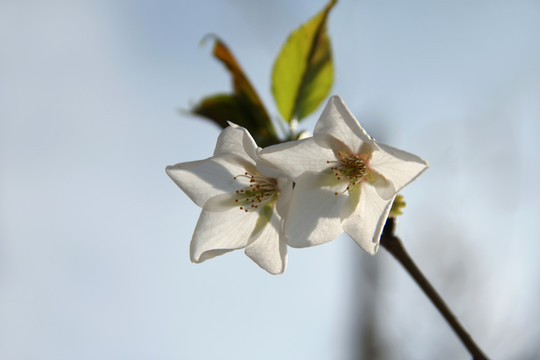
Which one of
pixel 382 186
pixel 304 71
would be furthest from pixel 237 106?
pixel 382 186

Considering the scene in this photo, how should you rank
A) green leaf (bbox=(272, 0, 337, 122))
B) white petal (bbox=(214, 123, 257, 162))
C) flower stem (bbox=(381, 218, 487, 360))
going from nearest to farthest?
flower stem (bbox=(381, 218, 487, 360))
white petal (bbox=(214, 123, 257, 162))
green leaf (bbox=(272, 0, 337, 122))

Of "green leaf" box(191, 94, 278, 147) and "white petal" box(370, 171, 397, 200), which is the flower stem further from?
"green leaf" box(191, 94, 278, 147)

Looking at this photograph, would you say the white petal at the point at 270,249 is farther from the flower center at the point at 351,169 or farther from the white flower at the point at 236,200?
the flower center at the point at 351,169

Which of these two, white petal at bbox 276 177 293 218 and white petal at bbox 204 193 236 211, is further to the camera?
white petal at bbox 204 193 236 211

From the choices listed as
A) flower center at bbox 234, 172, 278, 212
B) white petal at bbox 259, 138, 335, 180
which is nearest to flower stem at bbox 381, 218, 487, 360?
white petal at bbox 259, 138, 335, 180

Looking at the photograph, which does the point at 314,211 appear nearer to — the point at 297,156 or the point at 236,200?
the point at 297,156

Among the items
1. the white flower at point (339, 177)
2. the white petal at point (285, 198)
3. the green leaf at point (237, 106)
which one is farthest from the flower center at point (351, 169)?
the green leaf at point (237, 106)

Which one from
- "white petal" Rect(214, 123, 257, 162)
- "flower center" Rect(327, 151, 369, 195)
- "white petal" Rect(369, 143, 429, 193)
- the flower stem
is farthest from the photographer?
"flower center" Rect(327, 151, 369, 195)
